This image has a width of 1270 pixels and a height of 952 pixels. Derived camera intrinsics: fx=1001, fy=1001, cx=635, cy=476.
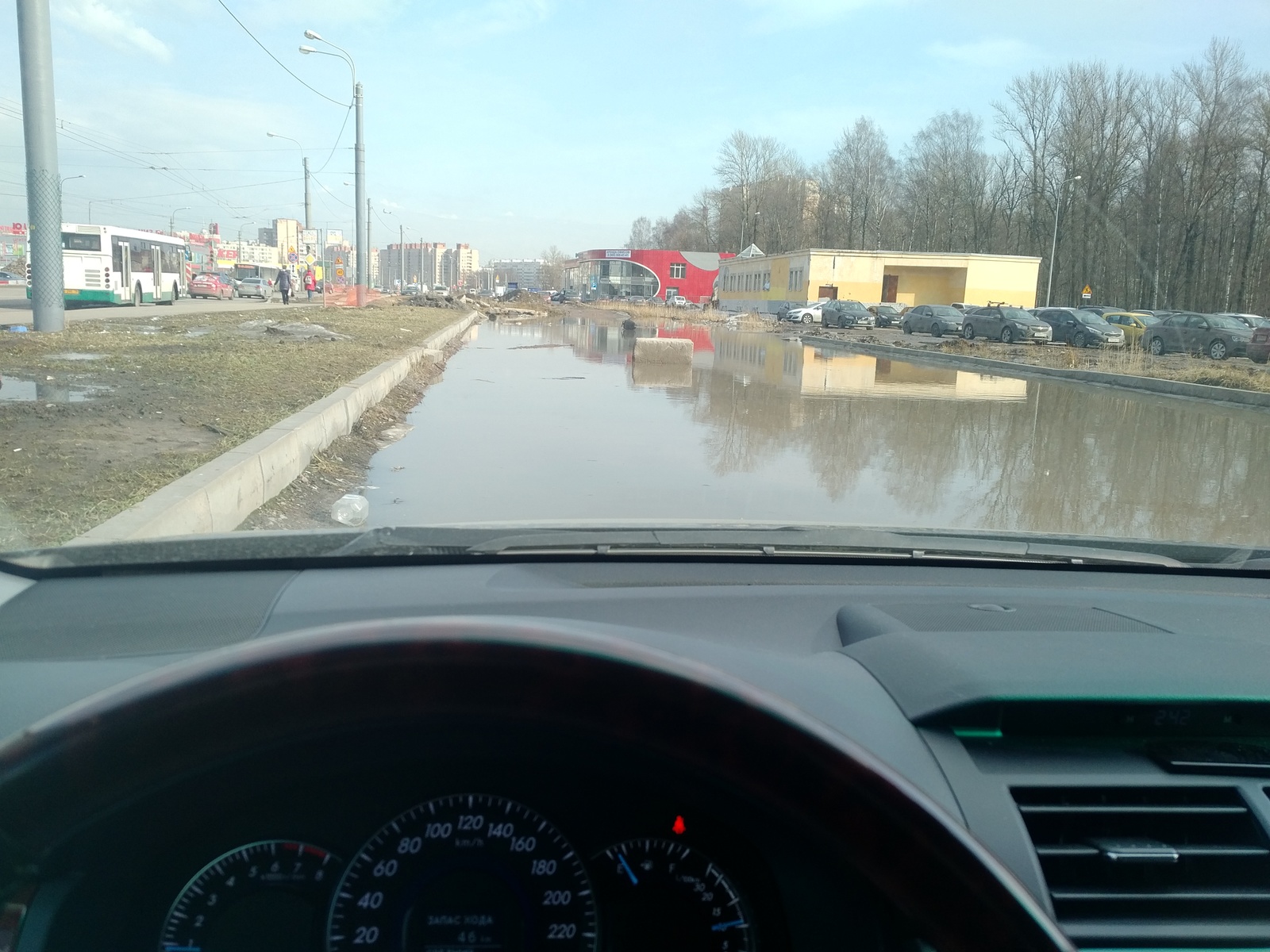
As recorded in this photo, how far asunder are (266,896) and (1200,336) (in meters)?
34.4

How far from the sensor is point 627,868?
155 centimetres

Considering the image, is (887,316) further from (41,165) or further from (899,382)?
(41,165)

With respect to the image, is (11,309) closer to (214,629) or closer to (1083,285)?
(214,629)

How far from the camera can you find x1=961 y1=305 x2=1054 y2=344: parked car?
35.3m

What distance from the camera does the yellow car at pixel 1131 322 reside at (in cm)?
3591

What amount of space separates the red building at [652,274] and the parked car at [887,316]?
1871 inches

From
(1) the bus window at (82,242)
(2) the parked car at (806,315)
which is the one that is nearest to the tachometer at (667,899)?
(1) the bus window at (82,242)

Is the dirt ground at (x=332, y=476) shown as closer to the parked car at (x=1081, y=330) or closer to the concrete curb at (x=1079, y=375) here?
the concrete curb at (x=1079, y=375)

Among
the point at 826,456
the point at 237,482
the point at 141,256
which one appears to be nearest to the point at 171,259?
the point at 141,256

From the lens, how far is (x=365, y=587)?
9.22 feet

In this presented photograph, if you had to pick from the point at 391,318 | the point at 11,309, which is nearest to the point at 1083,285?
the point at 391,318

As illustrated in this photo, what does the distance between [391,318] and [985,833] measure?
33255 millimetres

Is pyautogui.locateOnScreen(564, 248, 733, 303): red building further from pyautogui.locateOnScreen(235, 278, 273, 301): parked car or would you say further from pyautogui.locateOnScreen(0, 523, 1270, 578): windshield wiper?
pyautogui.locateOnScreen(0, 523, 1270, 578): windshield wiper

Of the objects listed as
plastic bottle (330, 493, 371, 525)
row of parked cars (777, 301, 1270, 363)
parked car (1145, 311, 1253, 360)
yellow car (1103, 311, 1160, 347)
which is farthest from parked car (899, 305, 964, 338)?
plastic bottle (330, 493, 371, 525)
